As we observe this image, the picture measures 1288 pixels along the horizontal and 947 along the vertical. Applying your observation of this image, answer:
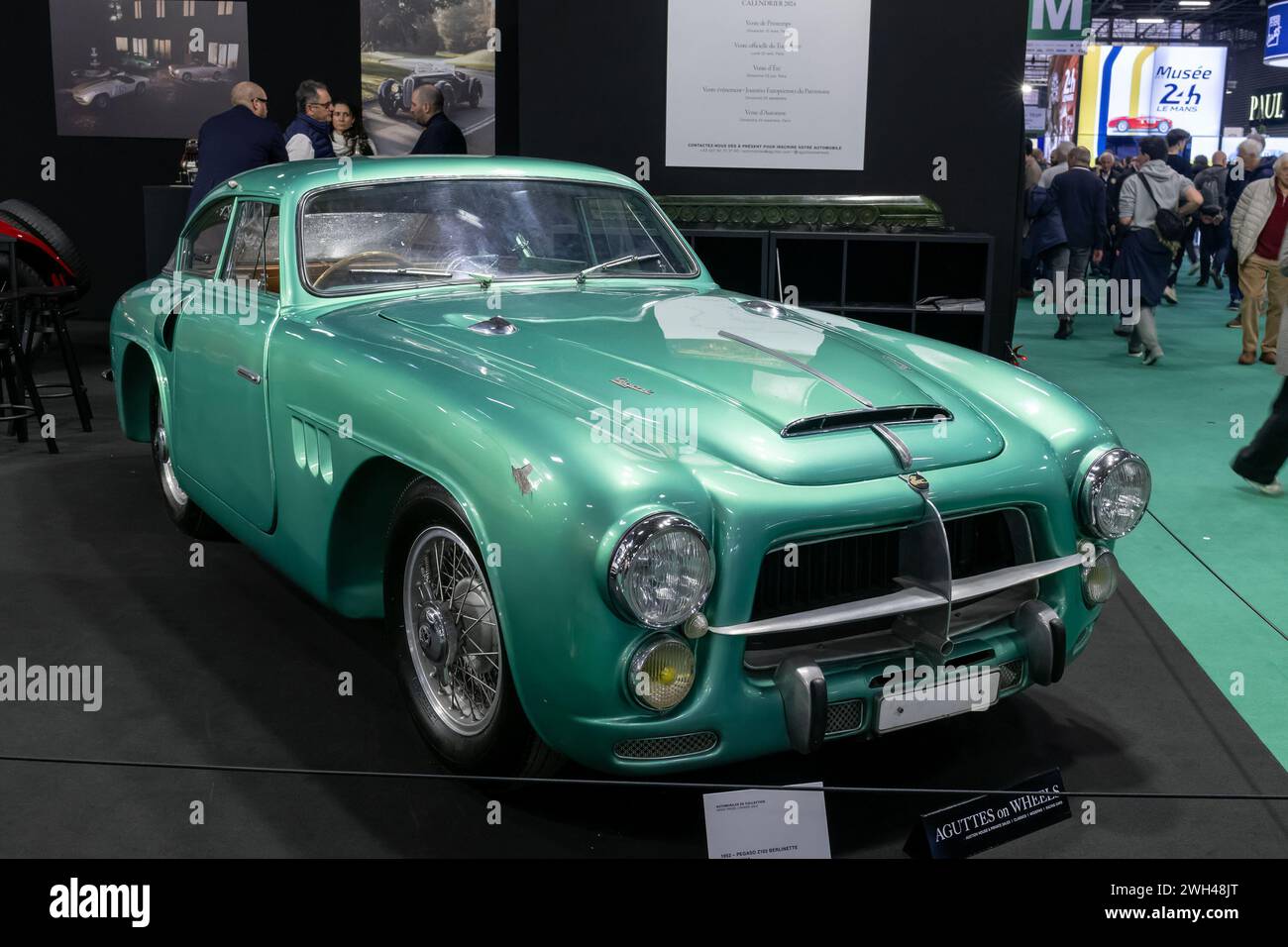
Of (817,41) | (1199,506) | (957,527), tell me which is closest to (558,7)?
(817,41)

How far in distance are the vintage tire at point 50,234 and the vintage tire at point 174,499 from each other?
3569 mm

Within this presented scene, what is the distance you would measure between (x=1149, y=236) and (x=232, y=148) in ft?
22.9

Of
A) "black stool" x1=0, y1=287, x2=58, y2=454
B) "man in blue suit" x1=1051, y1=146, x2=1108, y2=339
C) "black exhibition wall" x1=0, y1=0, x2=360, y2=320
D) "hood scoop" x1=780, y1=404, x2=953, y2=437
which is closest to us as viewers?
"hood scoop" x1=780, y1=404, x2=953, y2=437

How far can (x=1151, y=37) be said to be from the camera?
42.5 metres

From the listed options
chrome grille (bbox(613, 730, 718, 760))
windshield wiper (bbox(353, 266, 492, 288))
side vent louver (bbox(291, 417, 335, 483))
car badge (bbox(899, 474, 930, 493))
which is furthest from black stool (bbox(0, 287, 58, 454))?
car badge (bbox(899, 474, 930, 493))

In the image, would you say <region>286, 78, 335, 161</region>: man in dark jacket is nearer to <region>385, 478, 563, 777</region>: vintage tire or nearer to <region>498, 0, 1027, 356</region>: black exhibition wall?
<region>498, 0, 1027, 356</region>: black exhibition wall

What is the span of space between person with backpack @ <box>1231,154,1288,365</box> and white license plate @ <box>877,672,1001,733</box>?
7050 mm

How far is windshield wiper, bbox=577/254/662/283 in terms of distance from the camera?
3.98 m

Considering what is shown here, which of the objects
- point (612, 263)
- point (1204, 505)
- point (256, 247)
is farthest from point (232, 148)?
point (1204, 505)

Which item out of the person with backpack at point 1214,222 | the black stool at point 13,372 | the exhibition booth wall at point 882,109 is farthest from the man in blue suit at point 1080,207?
the black stool at point 13,372

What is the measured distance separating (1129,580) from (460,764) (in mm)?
2939

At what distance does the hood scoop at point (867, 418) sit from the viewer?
280 centimetres

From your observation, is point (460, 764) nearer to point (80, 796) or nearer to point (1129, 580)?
point (80, 796)
